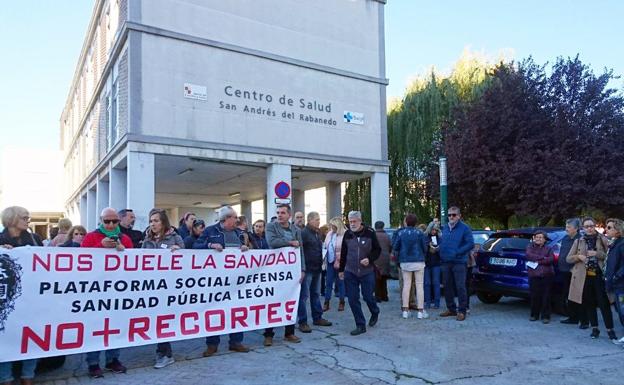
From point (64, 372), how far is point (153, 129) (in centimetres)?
1018

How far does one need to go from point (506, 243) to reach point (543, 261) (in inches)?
44.7

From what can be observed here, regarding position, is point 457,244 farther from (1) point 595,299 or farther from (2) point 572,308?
(1) point 595,299

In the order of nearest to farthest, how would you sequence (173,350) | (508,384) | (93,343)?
(508,384) < (93,343) < (173,350)

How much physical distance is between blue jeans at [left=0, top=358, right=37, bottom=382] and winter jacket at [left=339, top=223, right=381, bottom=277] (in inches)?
169

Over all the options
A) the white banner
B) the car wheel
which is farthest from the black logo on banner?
the car wheel

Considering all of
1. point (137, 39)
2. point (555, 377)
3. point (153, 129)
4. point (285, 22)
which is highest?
point (285, 22)

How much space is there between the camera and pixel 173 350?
677 cm

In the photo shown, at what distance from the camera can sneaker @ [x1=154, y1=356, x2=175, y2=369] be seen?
5916mm

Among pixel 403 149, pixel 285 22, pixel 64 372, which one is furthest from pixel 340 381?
pixel 403 149

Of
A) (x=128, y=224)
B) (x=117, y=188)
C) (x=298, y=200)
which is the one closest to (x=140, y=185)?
(x=117, y=188)

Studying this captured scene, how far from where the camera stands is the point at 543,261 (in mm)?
8594

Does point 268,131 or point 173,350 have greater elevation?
point 268,131

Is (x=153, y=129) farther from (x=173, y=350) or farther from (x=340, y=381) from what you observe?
(x=340, y=381)

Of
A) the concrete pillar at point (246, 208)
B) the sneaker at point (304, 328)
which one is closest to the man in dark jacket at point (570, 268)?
the sneaker at point (304, 328)
